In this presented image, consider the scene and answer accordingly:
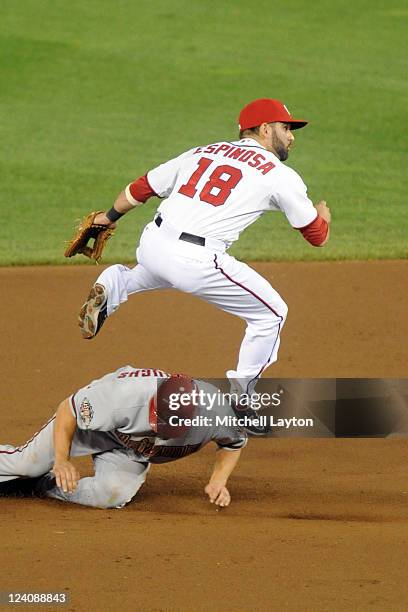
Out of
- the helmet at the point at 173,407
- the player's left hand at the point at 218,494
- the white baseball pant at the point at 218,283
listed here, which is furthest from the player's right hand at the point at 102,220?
the player's left hand at the point at 218,494

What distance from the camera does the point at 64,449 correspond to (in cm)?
604

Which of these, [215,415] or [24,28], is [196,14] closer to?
[24,28]

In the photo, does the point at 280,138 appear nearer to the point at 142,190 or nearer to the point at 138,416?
the point at 142,190

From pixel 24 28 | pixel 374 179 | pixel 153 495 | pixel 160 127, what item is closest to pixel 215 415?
pixel 153 495

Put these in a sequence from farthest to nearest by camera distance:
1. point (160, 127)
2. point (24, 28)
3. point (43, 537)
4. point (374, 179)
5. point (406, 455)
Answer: point (24, 28) → point (160, 127) → point (374, 179) → point (406, 455) → point (43, 537)

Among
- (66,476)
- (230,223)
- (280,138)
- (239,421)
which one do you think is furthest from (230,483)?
(280,138)

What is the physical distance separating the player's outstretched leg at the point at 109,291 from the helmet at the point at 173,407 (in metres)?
1.21

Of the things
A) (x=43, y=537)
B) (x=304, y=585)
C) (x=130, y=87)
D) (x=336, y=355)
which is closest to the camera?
(x=304, y=585)

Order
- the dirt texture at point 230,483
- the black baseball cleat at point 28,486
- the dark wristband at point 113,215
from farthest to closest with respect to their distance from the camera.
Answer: the dark wristband at point 113,215, the black baseball cleat at point 28,486, the dirt texture at point 230,483

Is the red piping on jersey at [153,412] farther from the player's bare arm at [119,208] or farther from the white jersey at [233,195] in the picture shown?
the player's bare arm at [119,208]

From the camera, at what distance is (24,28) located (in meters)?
19.1

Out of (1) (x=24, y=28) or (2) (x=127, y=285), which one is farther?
(1) (x=24, y=28)

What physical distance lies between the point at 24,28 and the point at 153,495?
45.0ft

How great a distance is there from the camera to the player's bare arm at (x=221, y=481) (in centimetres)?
627
